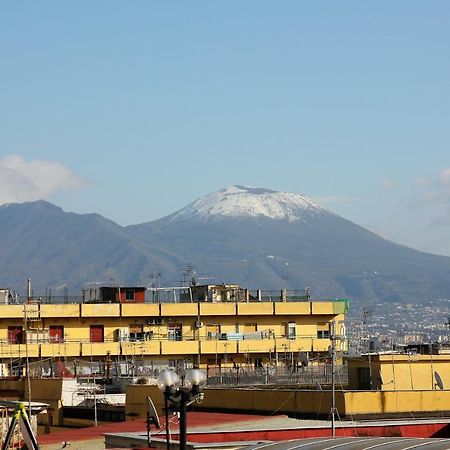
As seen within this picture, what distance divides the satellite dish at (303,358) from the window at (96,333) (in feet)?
43.1

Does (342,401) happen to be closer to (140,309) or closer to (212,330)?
(140,309)

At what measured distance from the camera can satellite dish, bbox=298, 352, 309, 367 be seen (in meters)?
93.5

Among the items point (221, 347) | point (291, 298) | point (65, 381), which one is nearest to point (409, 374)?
point (65, 381)

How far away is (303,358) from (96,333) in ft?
46.6

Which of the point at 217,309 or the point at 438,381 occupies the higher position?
the point at 217,309

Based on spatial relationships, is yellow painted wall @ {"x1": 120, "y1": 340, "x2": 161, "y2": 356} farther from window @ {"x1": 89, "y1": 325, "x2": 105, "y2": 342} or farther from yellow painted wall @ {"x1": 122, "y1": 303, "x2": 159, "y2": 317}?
yellow painted wall @ {"x1": 122, "y1": 303, "x2": 159, "y2": 317}

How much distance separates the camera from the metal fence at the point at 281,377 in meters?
76.2

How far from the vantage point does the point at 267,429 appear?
186 ft

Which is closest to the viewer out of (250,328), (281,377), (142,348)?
(281,377)

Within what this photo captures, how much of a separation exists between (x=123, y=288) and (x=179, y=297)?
14.3 m

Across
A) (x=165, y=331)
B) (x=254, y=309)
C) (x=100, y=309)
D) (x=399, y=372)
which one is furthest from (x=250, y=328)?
(x=399, y=372)

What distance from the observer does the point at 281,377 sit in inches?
3135

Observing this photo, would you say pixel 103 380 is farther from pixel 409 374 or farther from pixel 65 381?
pixel 409 374

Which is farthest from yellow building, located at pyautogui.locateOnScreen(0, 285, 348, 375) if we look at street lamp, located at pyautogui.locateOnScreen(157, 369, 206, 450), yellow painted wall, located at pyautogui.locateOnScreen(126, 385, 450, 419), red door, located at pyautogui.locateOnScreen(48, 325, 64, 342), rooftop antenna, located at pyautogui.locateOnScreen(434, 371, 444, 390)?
street lamp, located at pyautogui.locateOnScreen(157, 369, 206, 450)
